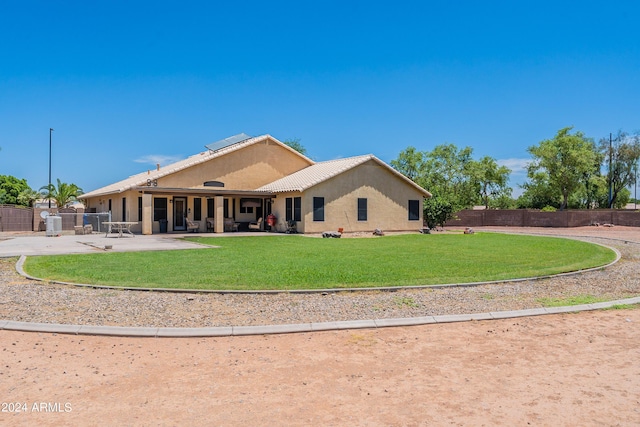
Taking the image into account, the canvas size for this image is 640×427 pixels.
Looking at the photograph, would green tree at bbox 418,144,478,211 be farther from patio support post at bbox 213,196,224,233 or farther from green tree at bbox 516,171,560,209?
patio support post at bbox 213,196,224,233

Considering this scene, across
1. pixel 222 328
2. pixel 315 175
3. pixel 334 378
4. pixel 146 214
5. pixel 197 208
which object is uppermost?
pixel 315 175

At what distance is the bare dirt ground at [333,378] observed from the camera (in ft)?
13.1

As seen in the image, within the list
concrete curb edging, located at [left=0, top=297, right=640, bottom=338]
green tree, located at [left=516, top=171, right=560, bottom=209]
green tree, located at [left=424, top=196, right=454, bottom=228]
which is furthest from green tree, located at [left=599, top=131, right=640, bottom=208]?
concrete curb edging, located at [left=0, top=297, right=640, bottom=338]

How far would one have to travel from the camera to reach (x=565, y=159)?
4969cm

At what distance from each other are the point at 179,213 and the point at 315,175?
8.61 metres

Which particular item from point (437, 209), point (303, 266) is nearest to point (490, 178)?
point (437, 209)

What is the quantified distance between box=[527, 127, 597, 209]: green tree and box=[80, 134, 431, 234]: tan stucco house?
84.3 feet

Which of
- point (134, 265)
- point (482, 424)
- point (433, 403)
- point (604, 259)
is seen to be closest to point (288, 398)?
point (433, 403)

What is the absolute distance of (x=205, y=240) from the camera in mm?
22266

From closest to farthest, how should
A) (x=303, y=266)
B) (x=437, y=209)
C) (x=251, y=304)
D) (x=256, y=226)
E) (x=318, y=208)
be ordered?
(x=251, y=304) → (x=303, y=266) → (x=318, y=208) → (x=256, y=226) → (x=437, y=209)

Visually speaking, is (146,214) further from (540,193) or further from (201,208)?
(540,193)

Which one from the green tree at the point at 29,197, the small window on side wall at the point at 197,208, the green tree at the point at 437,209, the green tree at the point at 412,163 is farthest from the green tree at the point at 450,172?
the green tree at the point at 29,197

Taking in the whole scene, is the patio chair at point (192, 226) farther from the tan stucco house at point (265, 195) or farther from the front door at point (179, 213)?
the front door at point (179, 213)

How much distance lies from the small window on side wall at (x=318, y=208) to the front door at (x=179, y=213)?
26.5 ft
